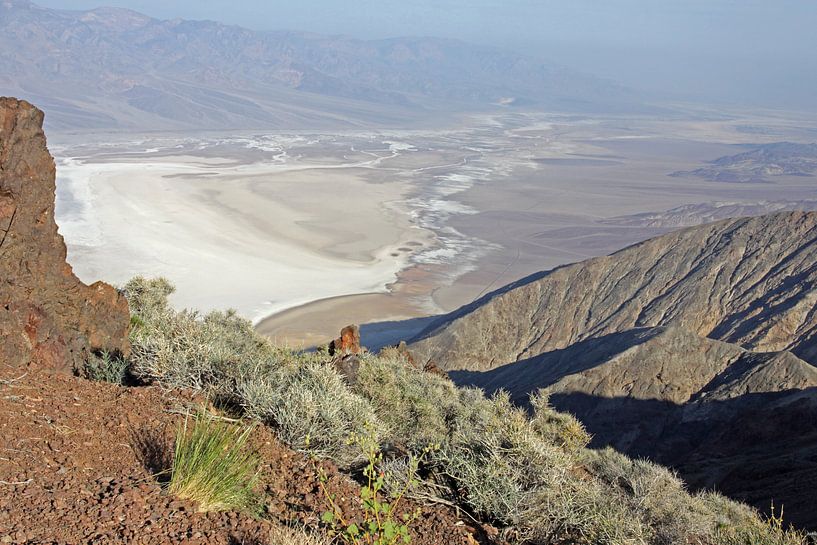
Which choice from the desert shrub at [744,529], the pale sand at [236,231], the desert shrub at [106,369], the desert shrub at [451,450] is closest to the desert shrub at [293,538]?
the desert shrub at [451,450]

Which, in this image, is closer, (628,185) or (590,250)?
(590,250)

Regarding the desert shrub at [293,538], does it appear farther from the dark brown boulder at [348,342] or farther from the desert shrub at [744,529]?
the dark brown boulder at [348,342]

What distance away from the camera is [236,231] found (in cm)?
5806

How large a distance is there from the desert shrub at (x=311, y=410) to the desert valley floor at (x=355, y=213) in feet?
91.7

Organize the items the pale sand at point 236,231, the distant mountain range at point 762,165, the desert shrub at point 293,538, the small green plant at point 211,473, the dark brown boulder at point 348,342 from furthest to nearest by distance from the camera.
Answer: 1. the distant mountain range at point 762,165
2. the pale sand at point 236,231
3. the dark brown boulder at point 348,342
4. the small green plant at point 211,473
5. the desert shrub at point 293,538

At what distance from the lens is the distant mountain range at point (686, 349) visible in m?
17.3

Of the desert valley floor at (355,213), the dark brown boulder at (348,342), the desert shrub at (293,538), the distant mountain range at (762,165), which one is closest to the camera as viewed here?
the desert shrub at (293,538)

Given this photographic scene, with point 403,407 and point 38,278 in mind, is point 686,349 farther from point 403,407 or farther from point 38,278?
point 38,278

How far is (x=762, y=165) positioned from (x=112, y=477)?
127442 millimetres

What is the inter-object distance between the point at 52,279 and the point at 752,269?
32694mm

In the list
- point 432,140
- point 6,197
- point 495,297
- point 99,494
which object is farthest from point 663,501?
A: point 432,140

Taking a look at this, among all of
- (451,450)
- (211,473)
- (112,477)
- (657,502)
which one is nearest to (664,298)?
(657,502)

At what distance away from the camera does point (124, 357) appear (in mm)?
7465

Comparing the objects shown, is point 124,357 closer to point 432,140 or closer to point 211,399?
point 211,399
